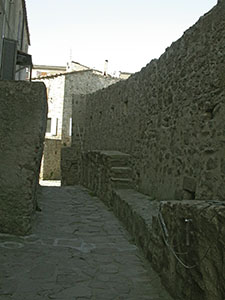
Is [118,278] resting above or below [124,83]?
below

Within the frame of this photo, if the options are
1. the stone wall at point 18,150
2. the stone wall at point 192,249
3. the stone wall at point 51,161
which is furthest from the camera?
the stone wall at point 51,161

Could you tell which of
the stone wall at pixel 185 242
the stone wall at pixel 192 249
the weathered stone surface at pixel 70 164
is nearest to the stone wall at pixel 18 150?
the stone wall at pixel 185 242

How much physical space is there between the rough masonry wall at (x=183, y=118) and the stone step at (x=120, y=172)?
251 millimetres

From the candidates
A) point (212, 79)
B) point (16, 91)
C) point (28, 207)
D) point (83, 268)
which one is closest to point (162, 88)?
point (212, 79)

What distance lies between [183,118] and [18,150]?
2453 millimetres

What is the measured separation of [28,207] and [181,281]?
2.53 metres

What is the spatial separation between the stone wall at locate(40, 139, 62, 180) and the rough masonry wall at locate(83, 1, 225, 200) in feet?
37.1

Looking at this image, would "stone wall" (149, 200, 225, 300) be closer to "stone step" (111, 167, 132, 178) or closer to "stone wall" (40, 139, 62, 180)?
"stone step" (111, 167, 132, 178)

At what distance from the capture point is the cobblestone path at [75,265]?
8.86 ft

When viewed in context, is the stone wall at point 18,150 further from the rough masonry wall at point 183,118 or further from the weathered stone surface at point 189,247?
the rough masonry wall at point 183,118

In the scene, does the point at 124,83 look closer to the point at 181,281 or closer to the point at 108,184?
the point at 108,184

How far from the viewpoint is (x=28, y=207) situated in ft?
14.0

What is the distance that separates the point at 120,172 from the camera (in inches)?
276

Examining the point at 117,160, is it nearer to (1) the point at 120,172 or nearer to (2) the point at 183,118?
(1) the point at 120,172
